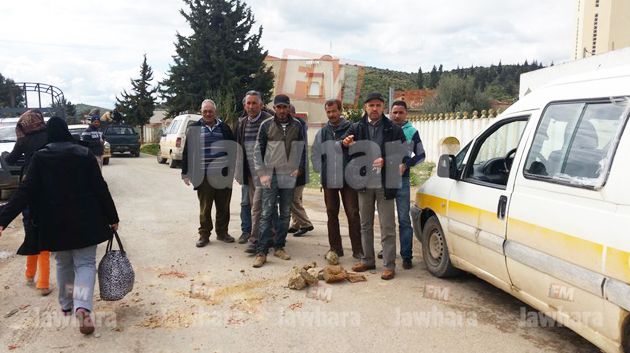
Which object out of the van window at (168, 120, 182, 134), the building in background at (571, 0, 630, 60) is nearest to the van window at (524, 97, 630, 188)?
the van window at (168, 120, 182, 134)

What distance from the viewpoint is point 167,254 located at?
6.13 meters

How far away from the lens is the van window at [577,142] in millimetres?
2980

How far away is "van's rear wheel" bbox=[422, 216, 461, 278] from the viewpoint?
5.02 m

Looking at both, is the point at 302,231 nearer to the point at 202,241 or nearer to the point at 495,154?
the point at 202,241

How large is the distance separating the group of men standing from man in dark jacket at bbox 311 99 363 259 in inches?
0.5

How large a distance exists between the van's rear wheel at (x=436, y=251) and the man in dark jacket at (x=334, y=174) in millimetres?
837

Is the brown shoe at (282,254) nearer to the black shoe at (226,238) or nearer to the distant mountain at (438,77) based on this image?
the black shoe at (226,238)

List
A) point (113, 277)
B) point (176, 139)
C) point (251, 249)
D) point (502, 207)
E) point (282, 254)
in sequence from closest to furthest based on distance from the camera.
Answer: point (502, 207) < point (113, 277) < point (282, 254) < point (251, 249) < point (176, 139)

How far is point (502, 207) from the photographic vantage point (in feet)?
12.7

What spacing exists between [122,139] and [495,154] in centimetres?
2105

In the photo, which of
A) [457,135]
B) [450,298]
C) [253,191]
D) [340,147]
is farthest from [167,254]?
[457,135]
